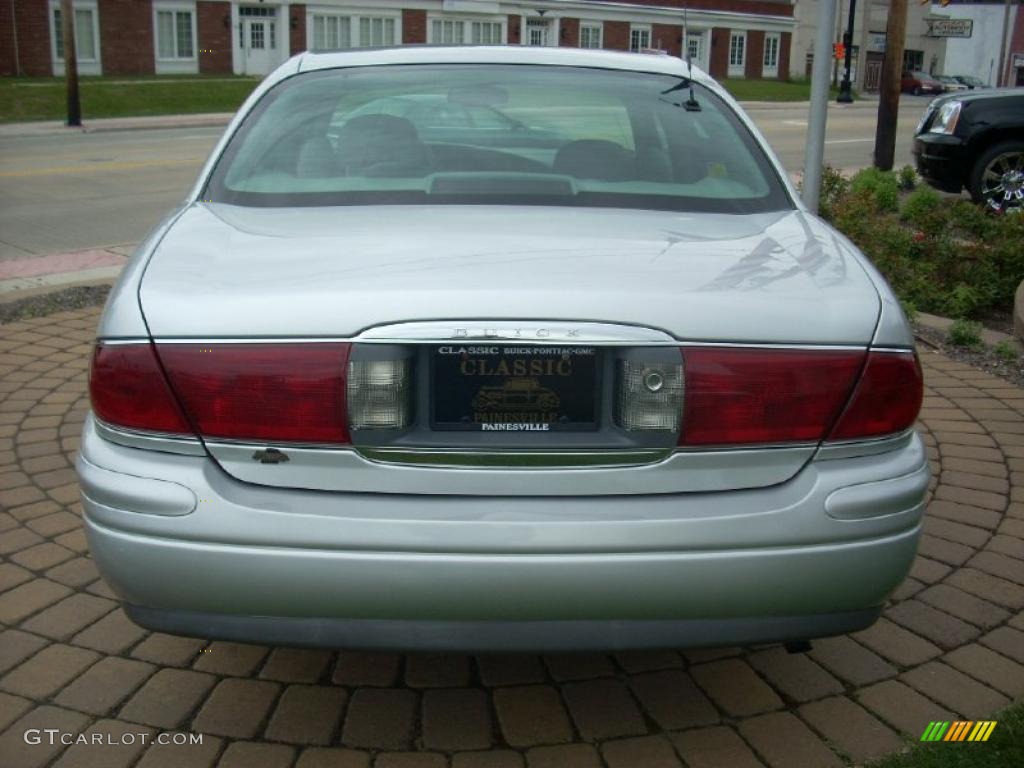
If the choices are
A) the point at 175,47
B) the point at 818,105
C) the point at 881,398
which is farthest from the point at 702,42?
the point at 881,398

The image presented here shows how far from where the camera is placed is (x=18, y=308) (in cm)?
720

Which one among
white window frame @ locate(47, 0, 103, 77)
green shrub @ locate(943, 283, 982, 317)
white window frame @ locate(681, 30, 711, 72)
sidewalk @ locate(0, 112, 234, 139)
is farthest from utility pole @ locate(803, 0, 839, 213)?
white window frame @ locate(681, 30, 711, 72)

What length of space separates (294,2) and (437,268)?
48016 millimetres

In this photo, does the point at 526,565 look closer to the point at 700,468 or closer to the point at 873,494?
the point at 700,468

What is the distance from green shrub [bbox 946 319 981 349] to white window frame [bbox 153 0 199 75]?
41.9 metres

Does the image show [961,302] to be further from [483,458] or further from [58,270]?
[58,270]

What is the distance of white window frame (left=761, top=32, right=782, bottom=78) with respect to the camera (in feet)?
210

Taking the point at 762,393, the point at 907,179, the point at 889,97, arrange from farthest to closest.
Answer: the point at 889,97, the point at 907,179, the point at 762,393

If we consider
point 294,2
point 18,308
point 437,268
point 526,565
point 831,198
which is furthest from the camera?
point 294,2

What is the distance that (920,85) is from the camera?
59562 millimetres

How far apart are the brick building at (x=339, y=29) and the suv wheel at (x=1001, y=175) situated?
23780 mm

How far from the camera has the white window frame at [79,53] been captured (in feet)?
131

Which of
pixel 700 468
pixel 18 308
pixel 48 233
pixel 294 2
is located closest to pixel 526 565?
pixel 700 468

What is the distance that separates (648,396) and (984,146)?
429 inches
